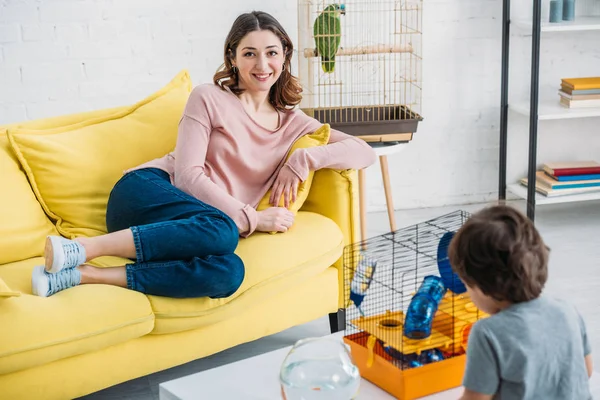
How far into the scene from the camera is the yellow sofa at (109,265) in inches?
78.2

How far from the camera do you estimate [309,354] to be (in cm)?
155

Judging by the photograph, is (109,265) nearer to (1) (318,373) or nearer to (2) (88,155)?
(2) (88,155)

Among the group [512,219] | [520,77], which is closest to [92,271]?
[512,219]

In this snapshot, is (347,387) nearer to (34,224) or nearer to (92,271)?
(92,271)

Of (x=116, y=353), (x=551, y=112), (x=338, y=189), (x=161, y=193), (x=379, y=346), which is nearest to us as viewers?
(x=379, y=346)

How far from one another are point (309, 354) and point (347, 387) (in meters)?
0.09

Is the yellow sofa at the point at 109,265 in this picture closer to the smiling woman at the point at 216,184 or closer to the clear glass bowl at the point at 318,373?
the smiling woman at the point at 216,184

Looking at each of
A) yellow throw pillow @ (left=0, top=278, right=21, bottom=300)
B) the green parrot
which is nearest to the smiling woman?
yellow throw pillow @ (left=0, top=278, right=21, bottom=300)

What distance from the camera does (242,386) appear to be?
1743 millimetres

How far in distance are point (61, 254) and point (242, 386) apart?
61 cm

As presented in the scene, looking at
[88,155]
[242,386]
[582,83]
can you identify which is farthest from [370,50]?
[242,386]

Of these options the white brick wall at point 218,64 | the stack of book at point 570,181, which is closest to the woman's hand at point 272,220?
the white brick wall at point 218,64

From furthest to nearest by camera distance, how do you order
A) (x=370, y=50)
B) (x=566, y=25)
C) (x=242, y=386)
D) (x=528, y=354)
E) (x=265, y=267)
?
(x=566, y=25), (x=370, y=50), (x=265, y=267), (x=242, y=386), (x=528, y=354)

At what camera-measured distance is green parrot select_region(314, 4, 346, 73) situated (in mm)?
3246
